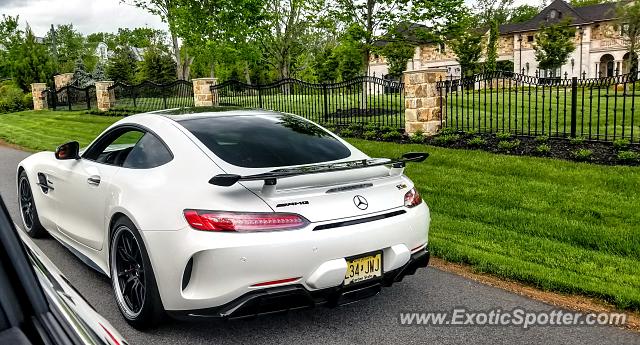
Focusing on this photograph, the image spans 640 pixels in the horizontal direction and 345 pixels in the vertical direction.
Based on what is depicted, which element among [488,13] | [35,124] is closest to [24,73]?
[35,124]

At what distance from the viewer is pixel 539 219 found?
645 cm

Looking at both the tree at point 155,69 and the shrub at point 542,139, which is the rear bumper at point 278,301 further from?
the tree at point 155,69

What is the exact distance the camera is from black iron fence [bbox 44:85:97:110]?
91.6 feet

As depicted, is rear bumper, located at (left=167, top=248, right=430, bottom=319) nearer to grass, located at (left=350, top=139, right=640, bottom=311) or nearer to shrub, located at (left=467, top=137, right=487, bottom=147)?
grass, located at (left=350, top=139, right=640, bottom=311)

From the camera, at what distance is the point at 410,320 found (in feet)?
13.4

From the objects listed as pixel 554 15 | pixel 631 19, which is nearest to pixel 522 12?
pixel 554 15

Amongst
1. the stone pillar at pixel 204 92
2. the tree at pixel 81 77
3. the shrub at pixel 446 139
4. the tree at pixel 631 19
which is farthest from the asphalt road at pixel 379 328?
the tree at pixel 81 77

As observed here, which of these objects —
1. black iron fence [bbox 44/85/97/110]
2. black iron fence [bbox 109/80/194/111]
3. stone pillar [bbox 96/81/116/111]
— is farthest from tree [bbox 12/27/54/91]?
black iron fence [bbox 109/80/194/111]

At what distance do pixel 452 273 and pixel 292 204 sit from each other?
7.37ft

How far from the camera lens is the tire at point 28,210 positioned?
6.00 m

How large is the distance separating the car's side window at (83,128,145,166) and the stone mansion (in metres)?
48.1

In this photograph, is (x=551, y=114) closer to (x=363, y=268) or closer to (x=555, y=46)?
(x=363, y=268)

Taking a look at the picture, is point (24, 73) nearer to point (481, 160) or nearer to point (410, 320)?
point (481, 160)

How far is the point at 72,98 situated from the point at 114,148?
26586 mm
